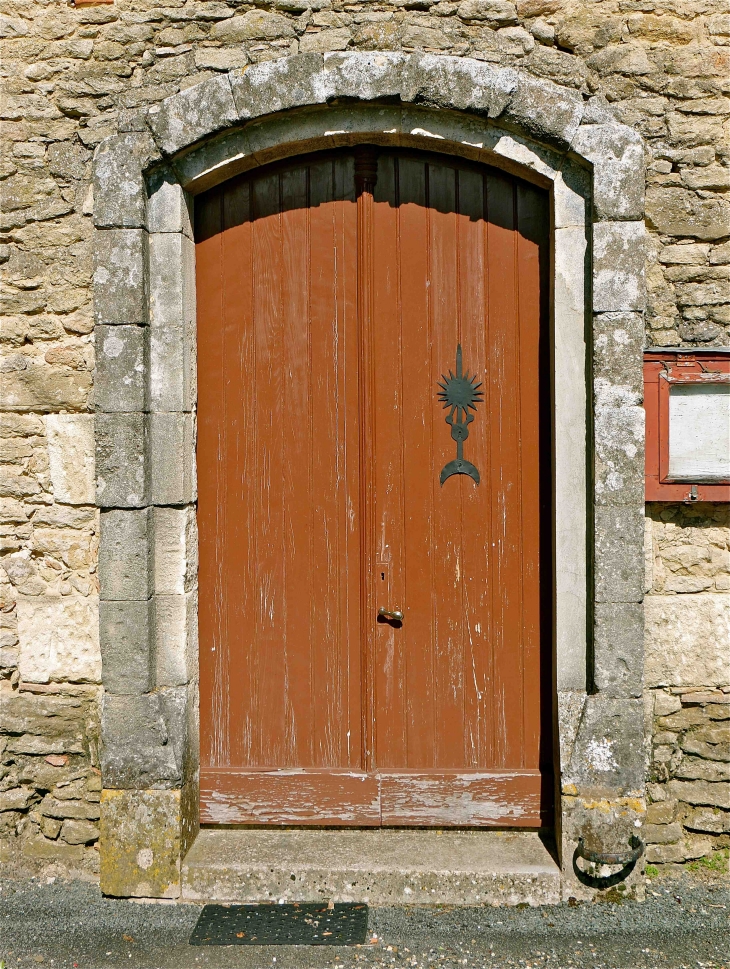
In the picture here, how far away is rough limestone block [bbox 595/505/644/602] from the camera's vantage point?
3291 mm

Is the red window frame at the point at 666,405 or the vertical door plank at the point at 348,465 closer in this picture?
the red window frame at the point at 666,405

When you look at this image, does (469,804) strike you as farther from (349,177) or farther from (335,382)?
(349,177)

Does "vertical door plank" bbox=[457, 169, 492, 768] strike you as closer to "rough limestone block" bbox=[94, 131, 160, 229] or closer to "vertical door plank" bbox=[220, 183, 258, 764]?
"vertical door plank" bbox=[220, 183, 258, 764]

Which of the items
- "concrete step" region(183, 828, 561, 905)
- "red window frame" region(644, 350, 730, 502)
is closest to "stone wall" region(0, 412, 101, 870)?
"concrete step" region(183, 828, 561, 905)

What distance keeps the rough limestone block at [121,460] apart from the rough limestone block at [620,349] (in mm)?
1895

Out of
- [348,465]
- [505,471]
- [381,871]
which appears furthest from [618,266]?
[381,871]

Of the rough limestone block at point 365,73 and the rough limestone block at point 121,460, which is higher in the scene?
the rough limestone block at point 365,73

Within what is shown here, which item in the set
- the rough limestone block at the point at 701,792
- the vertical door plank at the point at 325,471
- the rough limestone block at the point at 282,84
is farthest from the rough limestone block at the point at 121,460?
the rough limestone block at the point at 701,792

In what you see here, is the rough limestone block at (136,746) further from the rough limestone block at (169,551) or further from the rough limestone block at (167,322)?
the rough limestone block at (167,322)

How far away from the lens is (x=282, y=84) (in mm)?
3281

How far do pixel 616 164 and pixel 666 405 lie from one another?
986 mm

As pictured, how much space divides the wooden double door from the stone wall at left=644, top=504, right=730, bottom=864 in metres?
0.45

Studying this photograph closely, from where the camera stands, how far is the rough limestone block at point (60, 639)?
3469 mm

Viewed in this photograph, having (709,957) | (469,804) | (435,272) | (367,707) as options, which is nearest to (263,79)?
(435,272)
